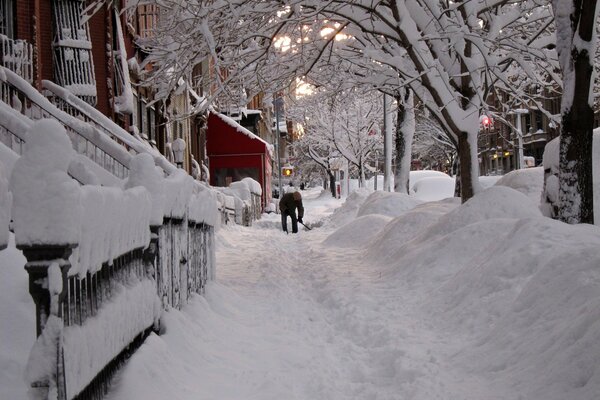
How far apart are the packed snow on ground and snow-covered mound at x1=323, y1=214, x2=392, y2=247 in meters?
5.49

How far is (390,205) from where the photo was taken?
71.4 feet

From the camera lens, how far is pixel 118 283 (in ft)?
13.8

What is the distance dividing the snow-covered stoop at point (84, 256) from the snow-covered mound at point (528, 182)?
12.7 m

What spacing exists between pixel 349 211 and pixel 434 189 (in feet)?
23.9

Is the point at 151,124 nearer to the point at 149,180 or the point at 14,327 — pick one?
the point at 149,180

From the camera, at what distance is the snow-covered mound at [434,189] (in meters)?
33.8

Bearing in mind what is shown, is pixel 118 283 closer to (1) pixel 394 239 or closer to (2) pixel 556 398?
(2) pixel 556 398

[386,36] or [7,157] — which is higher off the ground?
[386,36]

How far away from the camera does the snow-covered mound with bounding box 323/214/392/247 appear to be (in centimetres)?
1675

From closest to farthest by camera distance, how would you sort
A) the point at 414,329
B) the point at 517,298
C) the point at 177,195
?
the point at 517,298 → the point at 177,195 → the point at 414,329

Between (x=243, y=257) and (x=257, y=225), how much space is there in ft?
41.4

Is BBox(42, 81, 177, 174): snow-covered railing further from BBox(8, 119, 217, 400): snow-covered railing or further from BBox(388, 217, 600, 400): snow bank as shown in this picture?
BBox(8, 119, 217, 400): snow-covered railing

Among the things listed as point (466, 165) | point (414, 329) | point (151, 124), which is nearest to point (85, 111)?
point (466, 165)

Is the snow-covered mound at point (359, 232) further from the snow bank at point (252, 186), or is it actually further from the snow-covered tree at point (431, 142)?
the snow-covered tree at point (431, 142)
